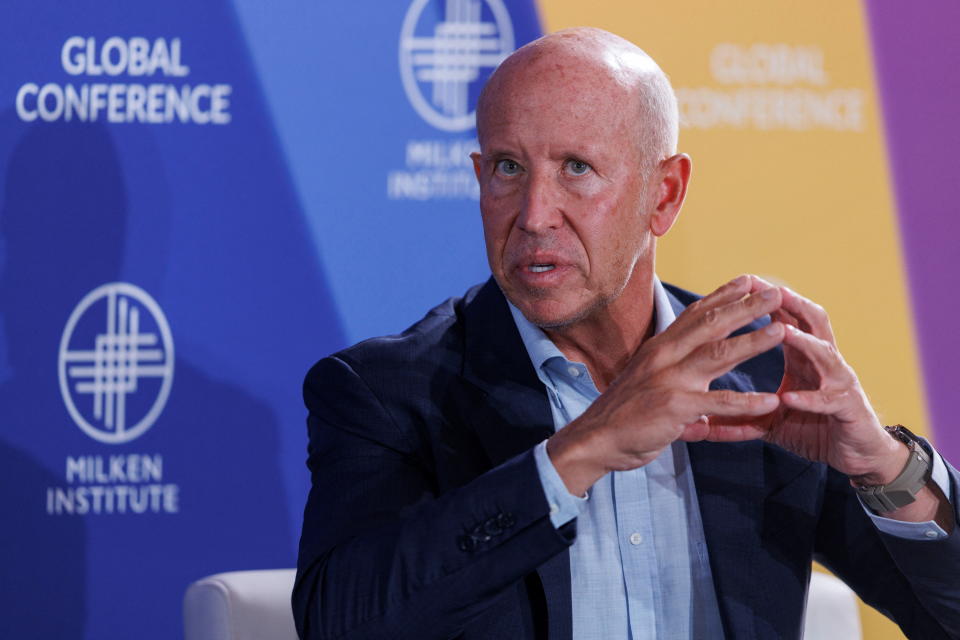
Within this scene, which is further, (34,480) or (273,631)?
(34,480)

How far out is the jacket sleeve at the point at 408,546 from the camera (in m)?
1.62

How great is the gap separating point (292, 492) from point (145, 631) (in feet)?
1.48

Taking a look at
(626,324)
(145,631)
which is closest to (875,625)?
(626,324)

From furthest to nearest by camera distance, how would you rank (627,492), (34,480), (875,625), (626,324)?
(875,625), (34,480), (626,324), (627,492)

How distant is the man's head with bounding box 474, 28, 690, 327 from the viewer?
1914mm

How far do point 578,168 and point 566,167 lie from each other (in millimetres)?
23

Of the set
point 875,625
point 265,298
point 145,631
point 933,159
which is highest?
point 933,159

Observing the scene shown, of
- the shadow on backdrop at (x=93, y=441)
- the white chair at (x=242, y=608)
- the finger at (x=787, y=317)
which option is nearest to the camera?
the finger at (x=787, y=317)

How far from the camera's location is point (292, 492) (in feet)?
9.29

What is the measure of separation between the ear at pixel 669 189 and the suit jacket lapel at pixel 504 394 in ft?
1.00

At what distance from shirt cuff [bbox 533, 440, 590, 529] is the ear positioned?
62 centimetres

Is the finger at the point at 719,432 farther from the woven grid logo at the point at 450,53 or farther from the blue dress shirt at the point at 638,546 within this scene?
the woven grid logo at the point at 450,53

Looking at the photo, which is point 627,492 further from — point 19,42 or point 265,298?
point 19,42

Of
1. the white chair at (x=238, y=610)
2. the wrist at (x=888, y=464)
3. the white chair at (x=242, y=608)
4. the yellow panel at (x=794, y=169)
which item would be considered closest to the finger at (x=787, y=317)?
the wrist at (x=888, y=464)
